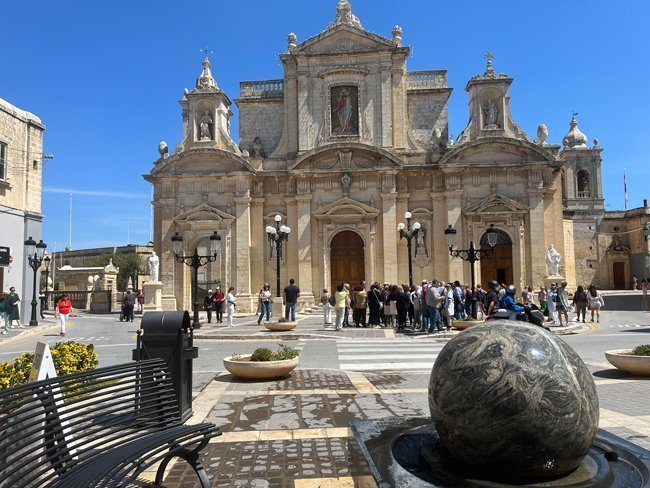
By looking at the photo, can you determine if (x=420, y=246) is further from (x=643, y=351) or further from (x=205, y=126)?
(x=643, y=351)

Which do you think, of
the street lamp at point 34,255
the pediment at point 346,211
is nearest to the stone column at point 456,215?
the pediment at point 346,211

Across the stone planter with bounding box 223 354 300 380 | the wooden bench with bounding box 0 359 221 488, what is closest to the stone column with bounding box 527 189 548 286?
the stone planter with bounding box 223 354 300 380

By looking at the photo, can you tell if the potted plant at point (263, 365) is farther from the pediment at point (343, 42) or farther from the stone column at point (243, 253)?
the pediment at point (343, 42)

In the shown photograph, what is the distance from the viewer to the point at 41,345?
484 centimetres

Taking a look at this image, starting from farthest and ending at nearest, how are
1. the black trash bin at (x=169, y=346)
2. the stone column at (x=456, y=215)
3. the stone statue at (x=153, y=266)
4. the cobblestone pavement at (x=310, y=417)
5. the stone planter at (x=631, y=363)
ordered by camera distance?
the stone column at (x=456, y=215), the stone statue at (x=153, y=266), the stone planter at (x=631, y=363), the black trash bin at (x=169, y=346), the cobblestone pavement at (x=310, y=417)

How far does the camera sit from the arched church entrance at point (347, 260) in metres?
30.7

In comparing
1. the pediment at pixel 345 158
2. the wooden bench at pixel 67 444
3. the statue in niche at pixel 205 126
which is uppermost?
the statue in niche at pixel 205 126

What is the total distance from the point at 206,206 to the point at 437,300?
16803mm

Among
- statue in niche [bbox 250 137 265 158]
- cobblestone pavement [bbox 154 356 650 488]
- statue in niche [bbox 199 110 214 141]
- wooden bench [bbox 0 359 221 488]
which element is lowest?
cobblestone pavement [bbox 154 356 650 488]

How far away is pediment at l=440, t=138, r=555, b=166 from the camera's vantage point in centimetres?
2952

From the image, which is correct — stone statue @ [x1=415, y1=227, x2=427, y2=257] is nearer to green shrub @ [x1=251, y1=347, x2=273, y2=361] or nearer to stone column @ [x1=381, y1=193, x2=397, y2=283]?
stone column @ [x1=381, y1=193, x2=397, y2=283]

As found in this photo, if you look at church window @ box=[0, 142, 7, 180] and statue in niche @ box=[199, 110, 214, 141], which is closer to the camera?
church window @ box=[0, 142, 7, 180]

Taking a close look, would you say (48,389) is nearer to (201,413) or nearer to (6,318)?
(201,413)

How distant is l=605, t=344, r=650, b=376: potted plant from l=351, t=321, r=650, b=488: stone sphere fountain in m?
6.23
